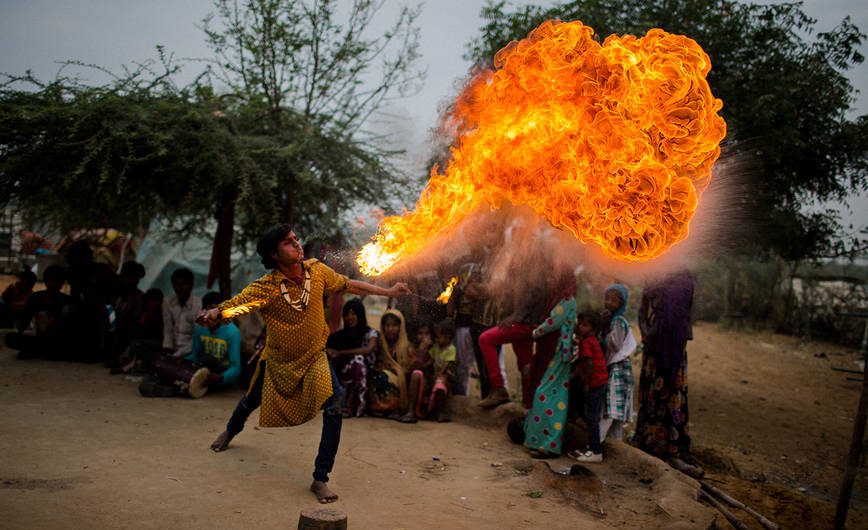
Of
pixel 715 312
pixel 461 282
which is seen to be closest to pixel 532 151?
pixel 461 282

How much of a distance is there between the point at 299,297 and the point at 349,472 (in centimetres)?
162

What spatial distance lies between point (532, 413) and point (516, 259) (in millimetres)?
2057

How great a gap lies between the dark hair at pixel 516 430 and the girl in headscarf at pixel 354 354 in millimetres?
1787

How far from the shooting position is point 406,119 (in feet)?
34.4

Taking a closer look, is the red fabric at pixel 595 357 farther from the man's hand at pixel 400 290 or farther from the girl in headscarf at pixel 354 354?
the girl in headscarf at pixel 354 354

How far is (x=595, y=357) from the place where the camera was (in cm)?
623

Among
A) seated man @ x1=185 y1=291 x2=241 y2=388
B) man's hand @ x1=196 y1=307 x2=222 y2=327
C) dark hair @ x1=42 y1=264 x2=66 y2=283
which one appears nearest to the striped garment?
man's hand @ x1=196 y1=307 x2=222 y2=327

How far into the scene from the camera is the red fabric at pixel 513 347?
7.07m

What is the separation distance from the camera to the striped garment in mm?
6199

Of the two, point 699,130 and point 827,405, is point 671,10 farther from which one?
point 827,405

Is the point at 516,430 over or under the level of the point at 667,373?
under

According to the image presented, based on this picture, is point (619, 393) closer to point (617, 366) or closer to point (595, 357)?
point (617, 366)

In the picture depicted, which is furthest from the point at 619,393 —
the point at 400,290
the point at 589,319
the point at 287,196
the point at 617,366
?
the point at 287,196

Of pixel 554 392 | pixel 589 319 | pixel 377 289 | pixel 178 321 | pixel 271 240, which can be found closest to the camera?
pixel 271 240
